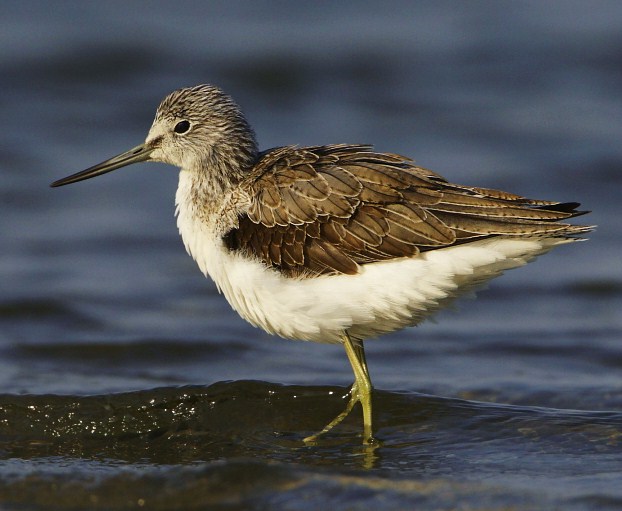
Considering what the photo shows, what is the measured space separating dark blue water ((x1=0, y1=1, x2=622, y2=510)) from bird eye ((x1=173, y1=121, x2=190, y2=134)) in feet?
8.04

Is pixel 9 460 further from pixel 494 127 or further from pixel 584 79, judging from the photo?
pixel 584 79

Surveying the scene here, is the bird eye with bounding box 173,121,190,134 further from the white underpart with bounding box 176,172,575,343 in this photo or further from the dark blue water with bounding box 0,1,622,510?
the dark blue water with bounding box 0,1,622,510

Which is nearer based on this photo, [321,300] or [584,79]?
[321,300]

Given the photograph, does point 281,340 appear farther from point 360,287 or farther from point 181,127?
point 360,287

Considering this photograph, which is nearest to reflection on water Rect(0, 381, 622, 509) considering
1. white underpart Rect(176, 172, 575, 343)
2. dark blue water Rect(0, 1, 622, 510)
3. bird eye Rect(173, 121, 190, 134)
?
dark blue water Rect(0, 1, 622, 510)

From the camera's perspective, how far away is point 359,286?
875 centimetres

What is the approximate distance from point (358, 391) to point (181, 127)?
2.92 metres

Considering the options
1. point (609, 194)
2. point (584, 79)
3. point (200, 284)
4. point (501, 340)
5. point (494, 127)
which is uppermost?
point (584, 79)

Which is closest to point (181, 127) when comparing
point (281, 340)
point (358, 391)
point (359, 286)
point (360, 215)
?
point (360, 215)

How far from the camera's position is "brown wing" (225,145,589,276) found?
8.58 m

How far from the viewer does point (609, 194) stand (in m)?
16.4

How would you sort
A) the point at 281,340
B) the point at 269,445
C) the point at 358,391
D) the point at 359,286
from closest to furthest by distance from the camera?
the point at 359,286 < the point at 269,445 < the point at 358,391 < the point at 281,340

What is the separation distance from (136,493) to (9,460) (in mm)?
1506

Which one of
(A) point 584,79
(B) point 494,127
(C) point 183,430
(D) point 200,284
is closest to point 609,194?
(B) point 494,127
